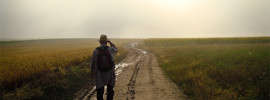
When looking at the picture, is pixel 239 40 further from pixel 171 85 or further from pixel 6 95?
pixel 6 95

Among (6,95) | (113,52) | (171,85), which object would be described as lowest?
(171,85)

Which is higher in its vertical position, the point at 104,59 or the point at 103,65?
the point at 104,59

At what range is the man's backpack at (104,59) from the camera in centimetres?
355

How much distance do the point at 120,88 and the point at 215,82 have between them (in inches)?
172

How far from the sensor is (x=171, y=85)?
6434 millimetres

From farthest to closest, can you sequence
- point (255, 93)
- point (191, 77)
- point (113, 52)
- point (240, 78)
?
point (191, 77) < point (240, 78) < point (255, 93) < point (113, 52)

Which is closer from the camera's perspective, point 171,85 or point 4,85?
point 4,85

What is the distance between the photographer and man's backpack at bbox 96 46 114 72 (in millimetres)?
3555

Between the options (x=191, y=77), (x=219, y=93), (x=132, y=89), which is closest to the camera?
(x=219, y=93)

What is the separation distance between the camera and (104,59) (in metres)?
3.57

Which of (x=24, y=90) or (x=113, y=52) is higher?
(x=113, y=52)

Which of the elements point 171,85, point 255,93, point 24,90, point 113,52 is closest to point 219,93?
point 255,93

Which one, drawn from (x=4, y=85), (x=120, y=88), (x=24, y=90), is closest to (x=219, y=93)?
(x=120, y=88)

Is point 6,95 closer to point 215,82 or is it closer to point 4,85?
point 4,85
